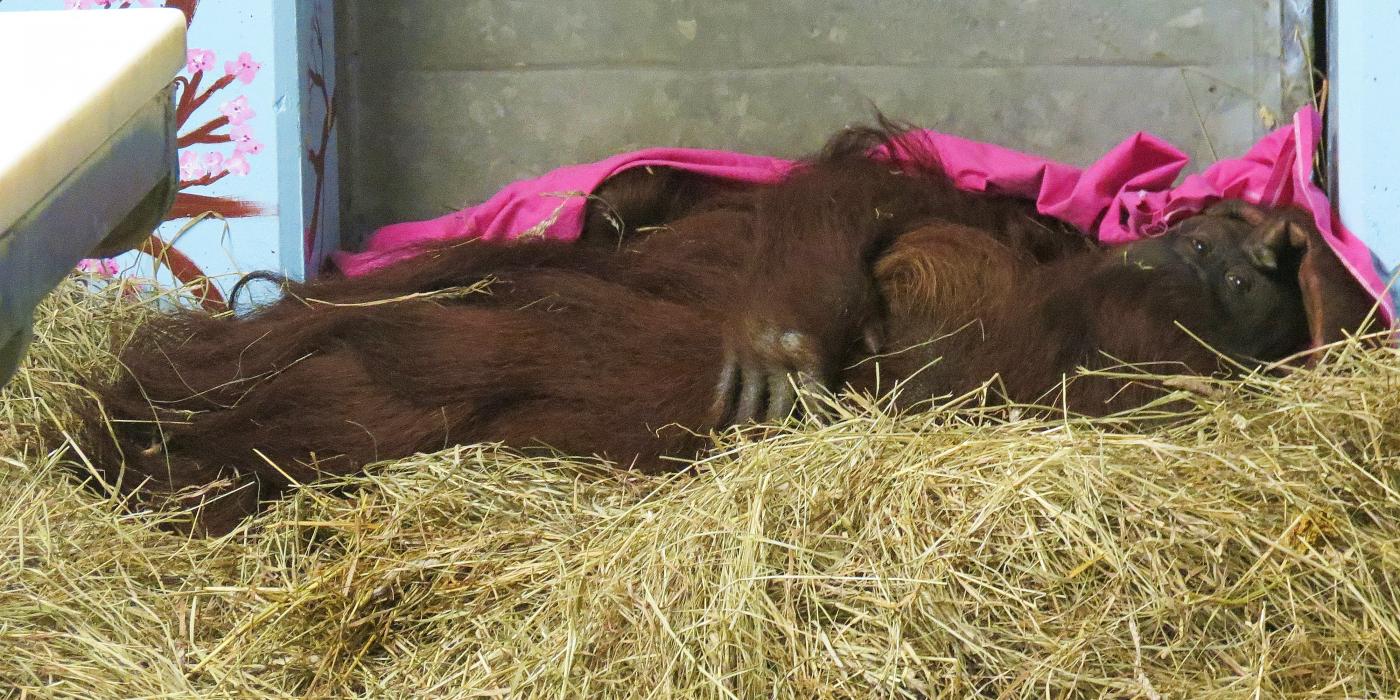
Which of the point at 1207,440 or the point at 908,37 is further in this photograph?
the point at 908,37

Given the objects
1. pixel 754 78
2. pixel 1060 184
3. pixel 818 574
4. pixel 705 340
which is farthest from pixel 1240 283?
pixel 754 78

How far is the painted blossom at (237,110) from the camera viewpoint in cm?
224

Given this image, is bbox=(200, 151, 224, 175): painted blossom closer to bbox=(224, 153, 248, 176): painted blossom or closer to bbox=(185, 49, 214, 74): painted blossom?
bbox=(224, 153, 248, 176): painted blossom

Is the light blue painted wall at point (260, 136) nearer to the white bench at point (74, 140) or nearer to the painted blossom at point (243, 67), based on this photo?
the painted blossom at point (243, 67)

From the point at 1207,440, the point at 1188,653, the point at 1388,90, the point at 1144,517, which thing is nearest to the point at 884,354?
the point at 1207,440

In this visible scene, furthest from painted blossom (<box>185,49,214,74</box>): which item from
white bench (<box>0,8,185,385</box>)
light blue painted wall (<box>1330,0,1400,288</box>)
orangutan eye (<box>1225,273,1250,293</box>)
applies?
light blue painted wall (<box>1330,0,1400,288</box>)

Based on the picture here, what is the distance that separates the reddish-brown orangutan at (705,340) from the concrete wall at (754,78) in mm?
539

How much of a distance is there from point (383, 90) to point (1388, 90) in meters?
1.89

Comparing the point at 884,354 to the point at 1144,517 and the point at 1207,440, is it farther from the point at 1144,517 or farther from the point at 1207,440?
the point at 1144,517

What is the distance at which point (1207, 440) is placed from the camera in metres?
1.54

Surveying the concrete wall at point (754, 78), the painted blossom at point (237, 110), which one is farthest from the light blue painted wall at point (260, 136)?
the concrete wall at point (754, 78)

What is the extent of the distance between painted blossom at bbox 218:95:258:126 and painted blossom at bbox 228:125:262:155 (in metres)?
0.02

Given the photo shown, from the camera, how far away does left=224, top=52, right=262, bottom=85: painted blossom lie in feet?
7.30

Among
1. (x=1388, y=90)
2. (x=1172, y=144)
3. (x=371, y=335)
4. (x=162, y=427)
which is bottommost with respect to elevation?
(x=162, y=427)
